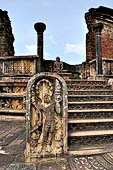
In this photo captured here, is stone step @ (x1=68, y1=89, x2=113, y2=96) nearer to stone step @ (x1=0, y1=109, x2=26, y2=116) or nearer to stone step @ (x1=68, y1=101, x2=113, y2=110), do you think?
stone step @ (x1=68, y1=101, x2=113, y2=110)

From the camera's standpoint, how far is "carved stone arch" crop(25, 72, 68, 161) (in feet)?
6.59

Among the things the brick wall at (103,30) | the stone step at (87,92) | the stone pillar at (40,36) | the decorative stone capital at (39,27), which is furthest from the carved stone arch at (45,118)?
the brick wall at (103,30)

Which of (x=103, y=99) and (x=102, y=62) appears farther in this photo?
(x=102, y=62)

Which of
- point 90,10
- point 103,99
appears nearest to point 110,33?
point 90,10

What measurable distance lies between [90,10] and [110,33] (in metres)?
A: 3.74

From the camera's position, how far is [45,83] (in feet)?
6.79

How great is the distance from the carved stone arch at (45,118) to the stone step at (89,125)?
728 mm

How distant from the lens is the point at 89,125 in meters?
2.88

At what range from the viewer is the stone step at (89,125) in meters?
2.80

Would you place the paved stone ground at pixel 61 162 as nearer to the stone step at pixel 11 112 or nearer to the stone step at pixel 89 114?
the stone step at pixel 89 114

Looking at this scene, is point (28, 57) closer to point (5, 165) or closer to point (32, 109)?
point (32, 109)

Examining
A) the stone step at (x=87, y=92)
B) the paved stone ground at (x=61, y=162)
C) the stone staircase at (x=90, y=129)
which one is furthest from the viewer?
the stone step at (x=87, y=92)

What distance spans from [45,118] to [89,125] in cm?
127

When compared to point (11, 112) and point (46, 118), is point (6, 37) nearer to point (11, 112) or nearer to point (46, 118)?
point (11, 112)
